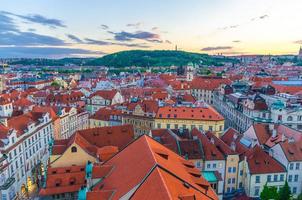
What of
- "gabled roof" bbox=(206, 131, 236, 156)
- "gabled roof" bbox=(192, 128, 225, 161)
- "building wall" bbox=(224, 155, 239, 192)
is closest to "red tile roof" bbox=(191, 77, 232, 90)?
"gabled roof" bbox=(206, 131, 236, 156)

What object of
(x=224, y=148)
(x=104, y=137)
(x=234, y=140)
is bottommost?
(x=234, y=140)

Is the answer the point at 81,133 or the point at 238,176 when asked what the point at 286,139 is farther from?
the point at 81,133

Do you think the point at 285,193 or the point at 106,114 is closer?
the point at 285,193

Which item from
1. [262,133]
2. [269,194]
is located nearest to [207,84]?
[262,133]

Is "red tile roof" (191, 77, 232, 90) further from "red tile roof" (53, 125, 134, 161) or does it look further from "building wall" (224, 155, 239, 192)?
"building wall" (224, 155, 239, 192)

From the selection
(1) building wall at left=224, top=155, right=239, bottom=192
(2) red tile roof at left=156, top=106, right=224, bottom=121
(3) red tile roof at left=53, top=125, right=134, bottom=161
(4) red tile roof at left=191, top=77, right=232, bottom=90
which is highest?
(4) red tile roof at left=191, top=77, right=232, bottom=90

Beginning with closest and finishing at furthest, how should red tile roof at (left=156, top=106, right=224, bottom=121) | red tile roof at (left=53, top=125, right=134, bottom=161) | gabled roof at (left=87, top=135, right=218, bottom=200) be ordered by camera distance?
gabled roof at (left=87, top=135, right=218, bottom=200)
red tile roof at (left=53, top=125, right=134, bottom=161)
red tile roof at (left=156, top=106, right=224, bottom=121)

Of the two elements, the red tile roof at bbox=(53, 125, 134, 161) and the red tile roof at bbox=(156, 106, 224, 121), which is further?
the red tile roof at bbox=(156, 106, 224, 121)

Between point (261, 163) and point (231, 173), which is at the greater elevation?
point (261, 163)

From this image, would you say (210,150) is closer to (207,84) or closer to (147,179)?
(147,179)

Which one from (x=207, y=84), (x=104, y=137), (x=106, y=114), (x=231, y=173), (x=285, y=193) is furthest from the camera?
(x=207, y=84)
